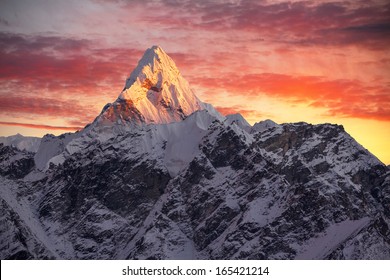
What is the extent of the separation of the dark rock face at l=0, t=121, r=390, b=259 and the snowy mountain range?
0.21m

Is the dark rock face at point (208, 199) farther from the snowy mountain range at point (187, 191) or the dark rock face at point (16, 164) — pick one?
the dark rock face at point (16, 164)

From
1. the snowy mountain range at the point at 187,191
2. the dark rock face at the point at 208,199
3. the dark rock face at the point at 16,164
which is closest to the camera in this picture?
the dark rock face at the point at 208,199

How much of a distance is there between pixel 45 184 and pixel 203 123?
30.9 meters

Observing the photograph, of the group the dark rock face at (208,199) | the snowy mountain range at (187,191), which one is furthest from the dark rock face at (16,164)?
→ the dark rock face at (208,199)

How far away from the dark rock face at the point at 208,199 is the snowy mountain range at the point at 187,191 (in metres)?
0.21

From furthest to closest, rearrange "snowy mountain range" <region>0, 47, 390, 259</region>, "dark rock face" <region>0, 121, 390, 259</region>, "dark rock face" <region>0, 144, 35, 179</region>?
1. "dark rock face" <region>0, 144, 35, 179</region>
2. "snowy mountain range" <region>0, 47, 390, 259</region>
3. "dark rock face" <region>0, 121, 390, 259</region>

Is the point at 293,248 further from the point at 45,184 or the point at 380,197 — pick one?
the point at 45,184

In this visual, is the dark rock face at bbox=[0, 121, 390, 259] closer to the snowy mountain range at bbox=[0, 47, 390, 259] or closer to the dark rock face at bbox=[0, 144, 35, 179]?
the snowy mountain range at bbox=[0, 47, 390, 259]

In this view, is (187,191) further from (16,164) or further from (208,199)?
(16,164)

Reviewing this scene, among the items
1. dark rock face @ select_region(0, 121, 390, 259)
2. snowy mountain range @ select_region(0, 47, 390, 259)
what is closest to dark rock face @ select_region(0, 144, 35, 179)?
snowy mountain range @ select_region(0, 47, 390, 259)

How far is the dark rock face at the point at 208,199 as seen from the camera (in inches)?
6526

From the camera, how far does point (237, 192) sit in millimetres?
183750

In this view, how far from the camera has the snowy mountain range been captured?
16838 centimetres
